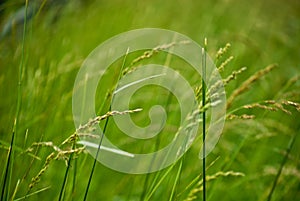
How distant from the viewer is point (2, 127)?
1167mm

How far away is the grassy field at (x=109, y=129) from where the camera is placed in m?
0.93

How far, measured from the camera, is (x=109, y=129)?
1.44m

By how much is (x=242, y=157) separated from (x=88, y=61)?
633 millimetres

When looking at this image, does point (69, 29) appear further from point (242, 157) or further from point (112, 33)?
point (242, 157)

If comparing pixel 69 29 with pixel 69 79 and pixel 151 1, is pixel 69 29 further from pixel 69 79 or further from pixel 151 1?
pixel 151 1

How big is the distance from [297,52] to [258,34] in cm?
31

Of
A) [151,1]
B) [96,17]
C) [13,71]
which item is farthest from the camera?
[151,1]

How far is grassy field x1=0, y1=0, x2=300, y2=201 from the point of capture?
3.05ft

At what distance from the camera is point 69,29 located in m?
2.14

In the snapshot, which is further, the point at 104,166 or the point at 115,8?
the point at 115,8

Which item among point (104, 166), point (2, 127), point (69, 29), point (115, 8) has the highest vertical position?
point (115, 8)

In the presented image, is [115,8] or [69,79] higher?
[115,8]

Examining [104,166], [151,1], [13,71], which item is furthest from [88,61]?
[151,1]

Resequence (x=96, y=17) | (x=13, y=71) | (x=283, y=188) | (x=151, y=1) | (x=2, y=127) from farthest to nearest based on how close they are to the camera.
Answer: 1. (x=151, y=1)
2. (x=96, y=17)
3. (x=13, y=71)
4. (x=283, y=188)
5. (x=2, y=127)
